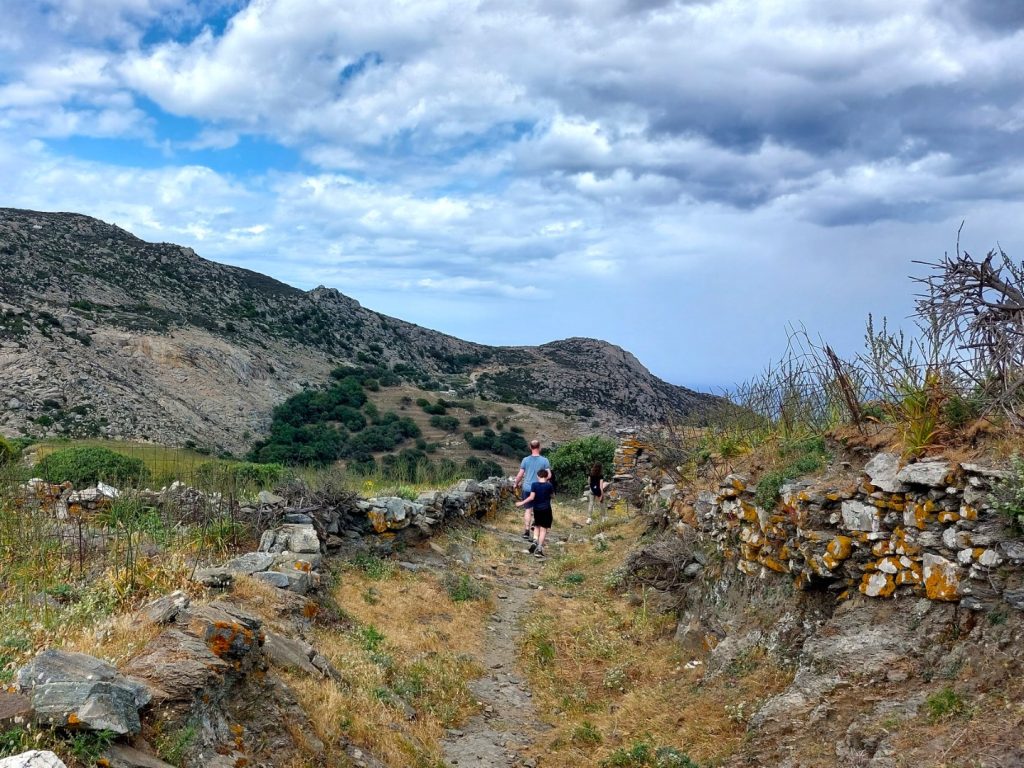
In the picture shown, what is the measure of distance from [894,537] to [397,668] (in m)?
4.51

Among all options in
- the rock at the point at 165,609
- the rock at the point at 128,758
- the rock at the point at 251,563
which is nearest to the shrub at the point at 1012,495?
the rock at the point at 128,758

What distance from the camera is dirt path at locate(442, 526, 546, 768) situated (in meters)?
5.79

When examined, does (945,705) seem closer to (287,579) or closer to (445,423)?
(287,579)

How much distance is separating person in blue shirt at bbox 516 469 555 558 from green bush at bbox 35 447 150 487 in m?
6.45

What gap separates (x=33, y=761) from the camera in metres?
2.80

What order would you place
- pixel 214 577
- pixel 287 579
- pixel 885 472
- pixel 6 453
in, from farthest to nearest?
1. pixel 6 453
2. pixel 287 579
3. pixel 214 577
4. pixel 885 472

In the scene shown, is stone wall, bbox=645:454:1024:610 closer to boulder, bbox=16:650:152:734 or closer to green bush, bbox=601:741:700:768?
green bush, bbox=601:741:700:768

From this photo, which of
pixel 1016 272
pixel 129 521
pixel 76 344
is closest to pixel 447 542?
pixel 129 521

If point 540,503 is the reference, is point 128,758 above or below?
below

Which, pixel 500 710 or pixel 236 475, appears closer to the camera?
pixel 500 710

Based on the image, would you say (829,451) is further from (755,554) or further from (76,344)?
(76,344)

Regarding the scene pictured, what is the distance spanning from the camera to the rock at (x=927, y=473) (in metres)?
5.24

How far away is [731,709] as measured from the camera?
18.9ft

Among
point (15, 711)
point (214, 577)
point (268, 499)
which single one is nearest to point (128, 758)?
point (15, 711)
